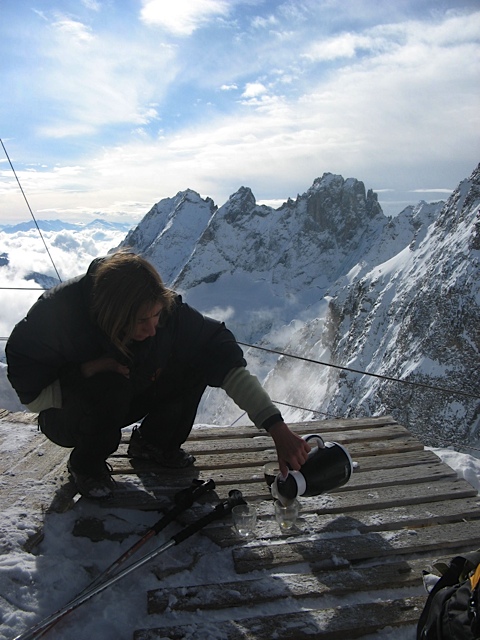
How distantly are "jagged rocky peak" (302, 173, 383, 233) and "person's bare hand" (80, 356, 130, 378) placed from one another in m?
194

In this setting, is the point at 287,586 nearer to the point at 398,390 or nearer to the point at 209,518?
the point at 209,518

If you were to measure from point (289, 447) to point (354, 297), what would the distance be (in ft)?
358

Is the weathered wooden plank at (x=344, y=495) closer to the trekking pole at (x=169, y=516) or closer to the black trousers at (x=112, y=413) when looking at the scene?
the trekking pole at (x=169, y=516)

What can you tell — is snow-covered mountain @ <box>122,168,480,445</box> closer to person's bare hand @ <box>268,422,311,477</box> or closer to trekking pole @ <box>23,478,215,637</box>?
person's bare hand @ <box>268,422,311,477</box>

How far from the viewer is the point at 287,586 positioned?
2373mm

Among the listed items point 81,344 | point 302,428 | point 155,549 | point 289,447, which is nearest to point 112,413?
point 81,344

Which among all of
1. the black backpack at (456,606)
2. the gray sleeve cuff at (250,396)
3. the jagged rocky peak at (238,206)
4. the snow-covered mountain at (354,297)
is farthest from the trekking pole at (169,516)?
the jagged rocky peak at (238,206)

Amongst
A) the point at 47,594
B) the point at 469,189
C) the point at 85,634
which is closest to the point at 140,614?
the point at 85,634

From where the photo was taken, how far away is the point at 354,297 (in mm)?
108688

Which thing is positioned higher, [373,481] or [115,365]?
[115,365]

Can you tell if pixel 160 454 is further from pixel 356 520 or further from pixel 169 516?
pixel 356 520

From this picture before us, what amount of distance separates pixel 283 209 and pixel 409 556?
199 meters

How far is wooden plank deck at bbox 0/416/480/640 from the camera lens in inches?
86.2

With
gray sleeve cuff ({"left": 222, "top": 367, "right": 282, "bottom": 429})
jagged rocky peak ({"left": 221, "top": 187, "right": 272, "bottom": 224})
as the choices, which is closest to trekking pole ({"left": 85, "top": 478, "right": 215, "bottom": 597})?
gray sleeve cuff ({"left": 222, "top": 367, "right": 282, "bottom": 429})
